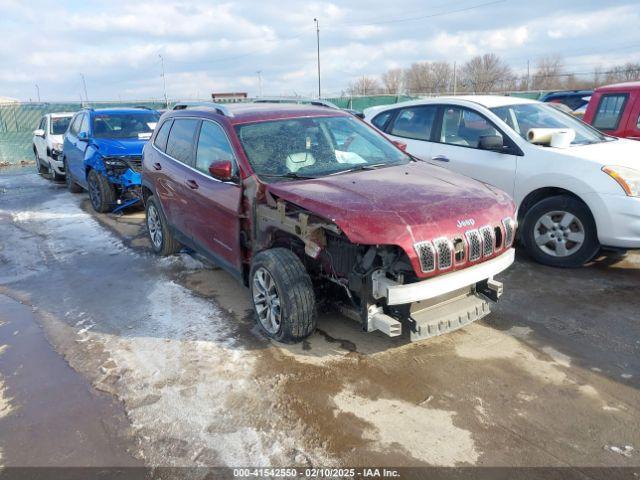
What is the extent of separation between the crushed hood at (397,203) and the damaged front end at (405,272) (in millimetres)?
87

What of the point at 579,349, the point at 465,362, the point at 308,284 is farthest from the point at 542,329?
the point at 308,284

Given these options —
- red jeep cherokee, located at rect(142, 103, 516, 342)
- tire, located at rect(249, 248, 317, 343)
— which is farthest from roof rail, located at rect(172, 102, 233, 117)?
tire, located at rect(249, 248, 317, 343)

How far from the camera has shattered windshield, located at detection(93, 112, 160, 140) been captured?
938 cm

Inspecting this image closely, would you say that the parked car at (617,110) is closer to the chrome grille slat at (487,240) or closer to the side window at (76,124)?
the chrome grille slat at (487,240)

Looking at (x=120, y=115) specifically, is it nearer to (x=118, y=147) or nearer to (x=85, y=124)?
(x=85, y=124)

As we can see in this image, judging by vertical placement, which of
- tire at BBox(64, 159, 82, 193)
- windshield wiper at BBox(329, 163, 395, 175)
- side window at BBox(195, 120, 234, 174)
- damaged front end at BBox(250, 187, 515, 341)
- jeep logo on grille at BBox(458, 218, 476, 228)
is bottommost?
tire at BBox(64, 159, 82, 193)

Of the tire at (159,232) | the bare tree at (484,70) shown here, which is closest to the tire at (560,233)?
the tire at (159,232)

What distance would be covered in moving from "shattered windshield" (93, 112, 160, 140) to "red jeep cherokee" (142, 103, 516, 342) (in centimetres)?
481

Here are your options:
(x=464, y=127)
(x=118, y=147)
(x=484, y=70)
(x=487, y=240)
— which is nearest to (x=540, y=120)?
(x=464, y=127)

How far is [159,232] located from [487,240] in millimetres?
4344

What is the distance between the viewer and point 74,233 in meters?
7.85

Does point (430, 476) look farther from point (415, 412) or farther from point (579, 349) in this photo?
point (579, 349)

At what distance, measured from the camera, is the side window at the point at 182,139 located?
5156 millimetres

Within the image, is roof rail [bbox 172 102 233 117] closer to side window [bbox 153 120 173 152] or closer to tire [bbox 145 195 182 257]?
side window [bbox 153 120 173 152]
